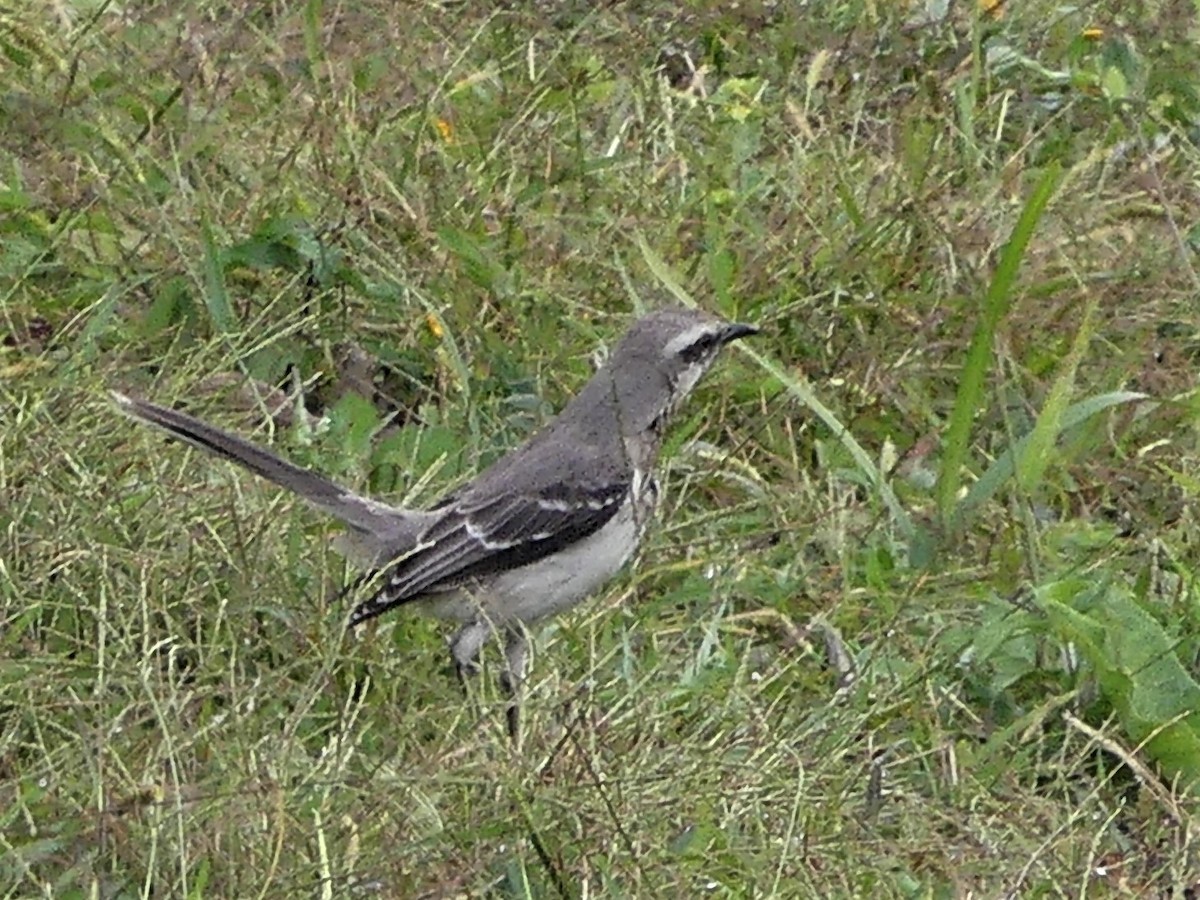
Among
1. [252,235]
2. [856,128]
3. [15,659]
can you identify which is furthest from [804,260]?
[15,659]

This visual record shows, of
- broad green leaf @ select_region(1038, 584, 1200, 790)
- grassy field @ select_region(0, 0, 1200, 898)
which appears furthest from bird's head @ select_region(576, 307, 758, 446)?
broad green leaf @ select_region(1038, 584, 1200, 790)

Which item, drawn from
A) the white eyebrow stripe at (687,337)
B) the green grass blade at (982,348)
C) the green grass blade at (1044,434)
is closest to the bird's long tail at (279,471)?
the white eyebrow stripe at (687,337)

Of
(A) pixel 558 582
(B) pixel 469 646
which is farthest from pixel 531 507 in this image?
(B) pixel 469 646

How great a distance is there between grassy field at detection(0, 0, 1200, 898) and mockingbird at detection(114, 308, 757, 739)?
0.13 meters

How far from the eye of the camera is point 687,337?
697cm

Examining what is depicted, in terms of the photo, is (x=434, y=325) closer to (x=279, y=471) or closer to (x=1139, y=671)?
(x=279, y=471)

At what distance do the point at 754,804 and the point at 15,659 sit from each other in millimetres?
1629

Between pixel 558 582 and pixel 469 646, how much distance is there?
299 millimetres

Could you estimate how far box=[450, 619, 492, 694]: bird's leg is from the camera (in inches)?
247

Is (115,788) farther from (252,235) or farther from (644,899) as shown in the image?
(252,235)

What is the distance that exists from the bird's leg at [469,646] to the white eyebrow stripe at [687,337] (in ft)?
3.10

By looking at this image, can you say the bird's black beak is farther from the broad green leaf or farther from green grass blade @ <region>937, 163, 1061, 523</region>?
the broad green leaf

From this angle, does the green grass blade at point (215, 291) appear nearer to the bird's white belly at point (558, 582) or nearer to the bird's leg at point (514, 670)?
the bird's white belly at point (558, 582)

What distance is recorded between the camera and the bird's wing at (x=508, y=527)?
645 cm
